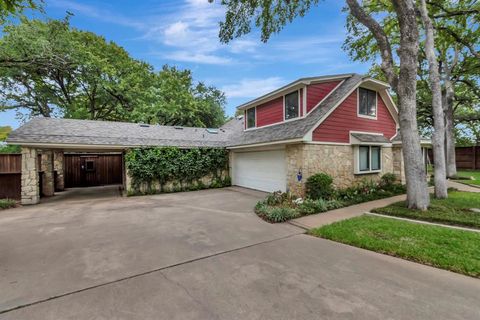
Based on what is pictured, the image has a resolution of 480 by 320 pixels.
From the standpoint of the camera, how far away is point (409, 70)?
6484mm

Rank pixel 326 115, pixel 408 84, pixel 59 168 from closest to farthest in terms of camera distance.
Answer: pixel 408 84 < pixel 326 115 < pixel 59 168

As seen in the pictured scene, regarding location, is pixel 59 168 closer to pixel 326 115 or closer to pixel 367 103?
pixel 326 115

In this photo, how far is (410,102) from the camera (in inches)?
256

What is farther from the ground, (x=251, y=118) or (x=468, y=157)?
(x=251, y=118)

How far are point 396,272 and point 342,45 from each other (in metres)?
13.3

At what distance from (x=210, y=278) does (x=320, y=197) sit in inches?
221

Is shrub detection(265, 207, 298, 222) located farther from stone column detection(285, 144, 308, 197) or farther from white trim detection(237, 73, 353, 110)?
white trim detection(237, 73, 353, 110)

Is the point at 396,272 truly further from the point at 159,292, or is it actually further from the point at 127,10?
the point at 127,10

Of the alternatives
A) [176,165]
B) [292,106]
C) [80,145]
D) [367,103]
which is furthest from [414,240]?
[80,145]

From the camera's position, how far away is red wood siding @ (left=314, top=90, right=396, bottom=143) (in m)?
8.45

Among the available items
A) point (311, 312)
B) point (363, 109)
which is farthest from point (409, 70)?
point (311, 312)

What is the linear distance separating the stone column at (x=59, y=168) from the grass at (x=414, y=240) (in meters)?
14.6

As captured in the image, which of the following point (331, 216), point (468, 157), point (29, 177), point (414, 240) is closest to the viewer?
point (414, 240)

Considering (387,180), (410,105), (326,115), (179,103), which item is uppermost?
(179,103)
